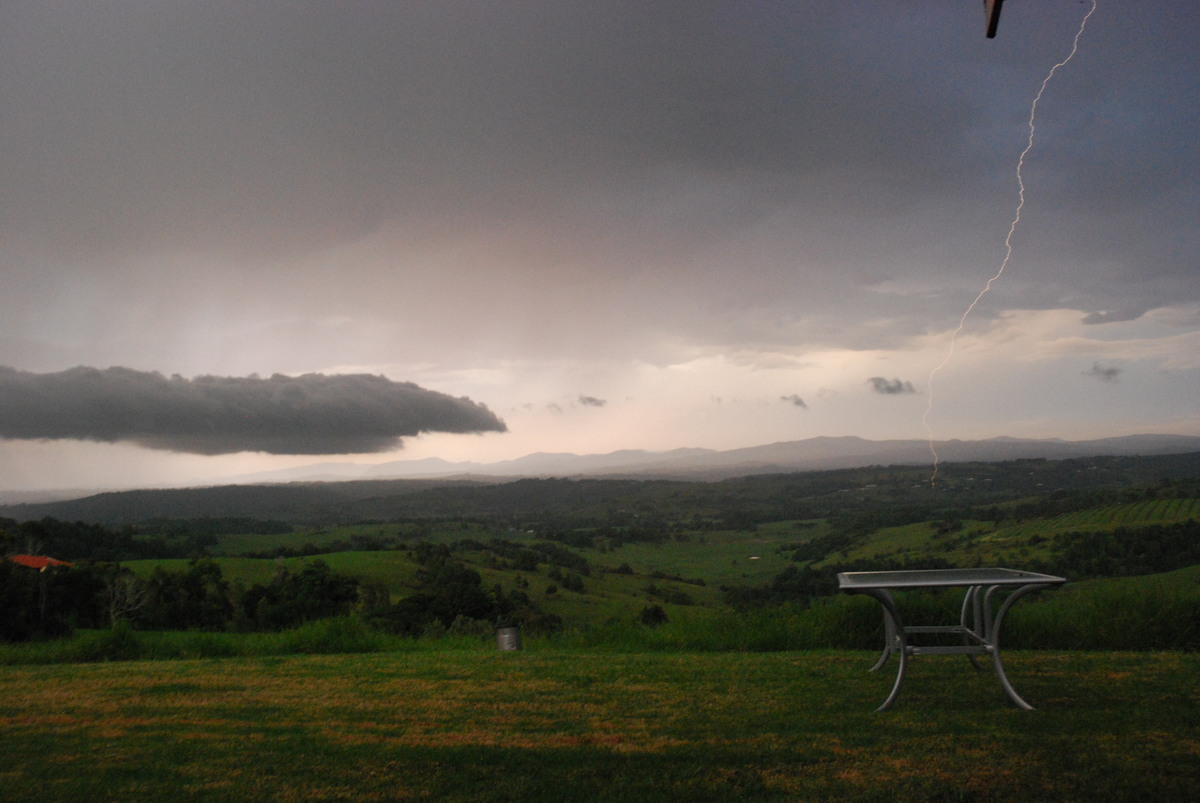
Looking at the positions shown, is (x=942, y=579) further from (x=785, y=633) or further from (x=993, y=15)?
(x=993, y=15)

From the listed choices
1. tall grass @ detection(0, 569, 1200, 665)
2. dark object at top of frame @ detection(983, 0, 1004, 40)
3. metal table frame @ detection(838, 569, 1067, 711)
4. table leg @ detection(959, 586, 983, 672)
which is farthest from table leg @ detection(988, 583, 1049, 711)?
dark object at top of frame @ detection(983, 0, 1004, 40)

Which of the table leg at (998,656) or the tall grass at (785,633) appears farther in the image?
the tall grass at (785,633)

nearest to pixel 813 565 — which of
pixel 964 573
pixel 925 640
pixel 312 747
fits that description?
pixel 925 640

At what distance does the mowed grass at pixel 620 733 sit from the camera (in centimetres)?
321

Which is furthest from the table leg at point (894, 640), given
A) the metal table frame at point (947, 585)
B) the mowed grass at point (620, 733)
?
the mowed grass at point (620, 733)

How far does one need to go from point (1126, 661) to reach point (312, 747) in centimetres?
581

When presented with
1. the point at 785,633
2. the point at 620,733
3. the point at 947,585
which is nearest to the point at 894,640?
the point at 947,585

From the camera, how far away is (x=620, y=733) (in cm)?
407

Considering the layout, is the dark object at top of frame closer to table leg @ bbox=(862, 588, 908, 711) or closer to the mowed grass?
table leg @ bbox=(862, 588, 908, 711)

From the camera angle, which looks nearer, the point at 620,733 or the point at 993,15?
the point at 993,15

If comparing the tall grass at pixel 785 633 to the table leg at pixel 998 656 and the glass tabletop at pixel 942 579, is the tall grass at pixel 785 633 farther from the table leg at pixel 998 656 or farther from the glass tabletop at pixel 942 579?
the table leg at pixel 998 656

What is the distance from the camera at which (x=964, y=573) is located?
5.15 meters

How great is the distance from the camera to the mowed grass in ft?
10.5

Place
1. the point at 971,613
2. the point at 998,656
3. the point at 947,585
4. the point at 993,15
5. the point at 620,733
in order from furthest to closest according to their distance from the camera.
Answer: the point at 971,613 → the point at 998,656 → the point at 947,585 → the point at 620,733 → the point at 993,15
